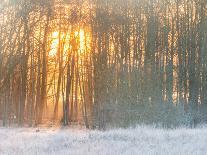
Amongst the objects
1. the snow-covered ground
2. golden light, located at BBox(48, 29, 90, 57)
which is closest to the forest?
golden light, located at BBox(48, 29, 90, 57)

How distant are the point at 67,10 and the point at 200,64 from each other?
855 cm

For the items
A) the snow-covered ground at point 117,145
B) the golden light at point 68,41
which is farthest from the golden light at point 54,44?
the snow-covered ground at point 117,145

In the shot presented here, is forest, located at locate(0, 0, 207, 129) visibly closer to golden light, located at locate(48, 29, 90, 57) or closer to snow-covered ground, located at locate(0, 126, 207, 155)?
golden light, located at locate(48, 29, 90, 57)

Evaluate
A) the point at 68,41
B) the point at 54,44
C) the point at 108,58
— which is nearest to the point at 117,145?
the point at 108,58

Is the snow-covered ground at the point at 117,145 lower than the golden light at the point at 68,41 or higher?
lower

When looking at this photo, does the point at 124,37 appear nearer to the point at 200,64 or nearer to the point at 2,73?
the point at 200,64

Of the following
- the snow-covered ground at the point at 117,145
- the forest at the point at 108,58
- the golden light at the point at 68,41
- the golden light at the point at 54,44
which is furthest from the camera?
the golden light at the point at 54,44

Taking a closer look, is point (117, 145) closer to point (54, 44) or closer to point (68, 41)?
point (68, 41)

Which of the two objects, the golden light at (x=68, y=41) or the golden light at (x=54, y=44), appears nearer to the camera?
the golden light at (x=68, y=41)

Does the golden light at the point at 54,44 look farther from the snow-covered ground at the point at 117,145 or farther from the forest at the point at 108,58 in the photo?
the snow-covered ground at the point at 117,145

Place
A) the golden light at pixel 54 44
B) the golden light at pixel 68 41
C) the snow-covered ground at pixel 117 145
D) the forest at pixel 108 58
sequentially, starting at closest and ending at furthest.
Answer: the snow-covered ground at pixel 117 145 → the forest at pixel 108 58 → the golden light at pixel 68 41 → the golden light at pixel 54 44

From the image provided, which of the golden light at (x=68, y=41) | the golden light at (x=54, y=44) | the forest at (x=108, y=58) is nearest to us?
the forest at (x=108, y=58)

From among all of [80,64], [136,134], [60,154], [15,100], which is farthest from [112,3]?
[60,154]

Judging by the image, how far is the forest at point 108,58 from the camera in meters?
28.4
